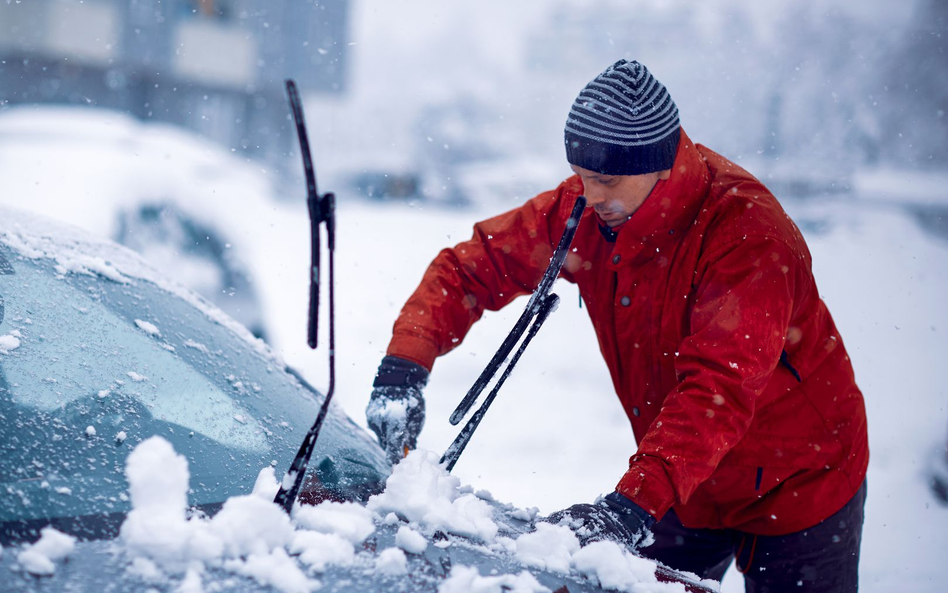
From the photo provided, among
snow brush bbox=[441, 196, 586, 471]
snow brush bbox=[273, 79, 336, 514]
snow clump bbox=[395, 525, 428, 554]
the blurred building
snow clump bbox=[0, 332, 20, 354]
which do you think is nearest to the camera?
snow brush bbox=[273, 79, 336, 514]

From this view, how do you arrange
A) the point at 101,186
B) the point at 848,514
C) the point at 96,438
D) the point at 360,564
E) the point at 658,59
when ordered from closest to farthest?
the point at 360,564 < the point at 96,438 < the point at 848,514 < the point at 101,186 < the point at 658,59

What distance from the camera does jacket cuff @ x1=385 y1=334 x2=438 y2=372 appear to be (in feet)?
7.07

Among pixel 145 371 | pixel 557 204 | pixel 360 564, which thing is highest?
pixel 557 204

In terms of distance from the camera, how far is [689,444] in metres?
1.59

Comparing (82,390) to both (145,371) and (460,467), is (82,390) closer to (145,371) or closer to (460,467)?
(145,371)

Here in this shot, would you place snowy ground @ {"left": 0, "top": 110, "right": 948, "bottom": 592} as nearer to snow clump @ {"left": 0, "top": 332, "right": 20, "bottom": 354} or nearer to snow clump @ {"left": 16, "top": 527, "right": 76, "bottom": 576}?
snow clump @ {"left": 0, "top": 332, "right": 20, "bottom": 354}

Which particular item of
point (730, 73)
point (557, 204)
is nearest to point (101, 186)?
point (557, 204)

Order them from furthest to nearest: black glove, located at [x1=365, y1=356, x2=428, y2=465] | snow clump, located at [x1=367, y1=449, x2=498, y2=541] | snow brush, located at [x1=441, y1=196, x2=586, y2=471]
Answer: black glove, located at [x1=365, y1=356, x2=428, y2=465]
snow brush, located at [x1=441, y1=196, x2=586, y2=471]
snow clump, located at [x1=367, y1=449, x2=498, y2=541]

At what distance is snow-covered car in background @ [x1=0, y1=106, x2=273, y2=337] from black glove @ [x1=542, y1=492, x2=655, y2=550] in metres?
3.57

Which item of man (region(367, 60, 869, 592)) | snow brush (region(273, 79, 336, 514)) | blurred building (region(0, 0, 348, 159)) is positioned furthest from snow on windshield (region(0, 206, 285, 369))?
blurred building (region(0, 0, 348, 159))

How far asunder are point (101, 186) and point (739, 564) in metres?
4.17

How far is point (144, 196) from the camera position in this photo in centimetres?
480

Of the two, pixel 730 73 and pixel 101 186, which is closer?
pixel 101 186

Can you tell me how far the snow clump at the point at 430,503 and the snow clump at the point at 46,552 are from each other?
51 centimetres
